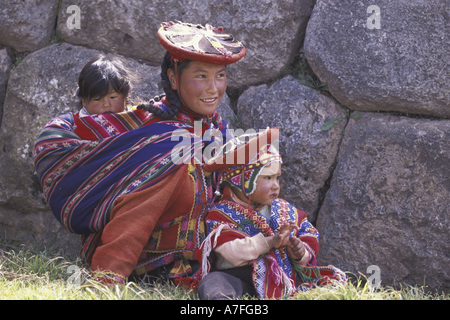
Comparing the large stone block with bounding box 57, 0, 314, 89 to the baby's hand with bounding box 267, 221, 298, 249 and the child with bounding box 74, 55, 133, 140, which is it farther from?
the baby's hand with bounding box 267, 221, 298, 249

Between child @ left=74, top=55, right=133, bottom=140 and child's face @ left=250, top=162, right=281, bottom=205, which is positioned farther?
child @ left=74, top=55, right=133, bottom=140

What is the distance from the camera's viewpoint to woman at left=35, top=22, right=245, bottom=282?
10.00 ft

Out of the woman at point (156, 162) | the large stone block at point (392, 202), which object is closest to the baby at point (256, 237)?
the woman at point (156, 162)

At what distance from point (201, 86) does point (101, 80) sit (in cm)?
54

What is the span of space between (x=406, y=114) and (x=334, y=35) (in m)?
0.59

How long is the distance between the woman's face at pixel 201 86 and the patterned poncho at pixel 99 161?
113 millimetres

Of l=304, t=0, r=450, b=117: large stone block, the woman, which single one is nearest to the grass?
the woman

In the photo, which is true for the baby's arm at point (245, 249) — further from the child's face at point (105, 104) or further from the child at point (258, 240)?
the child's face at point (105, 104)

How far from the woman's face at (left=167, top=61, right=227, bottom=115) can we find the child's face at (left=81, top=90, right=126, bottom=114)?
1.18ft

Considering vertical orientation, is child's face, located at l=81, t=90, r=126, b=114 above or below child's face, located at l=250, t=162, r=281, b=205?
above

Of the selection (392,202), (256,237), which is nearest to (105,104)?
(256,237)

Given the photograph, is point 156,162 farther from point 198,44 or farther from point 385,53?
point 385,53

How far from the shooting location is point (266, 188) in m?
3.03
